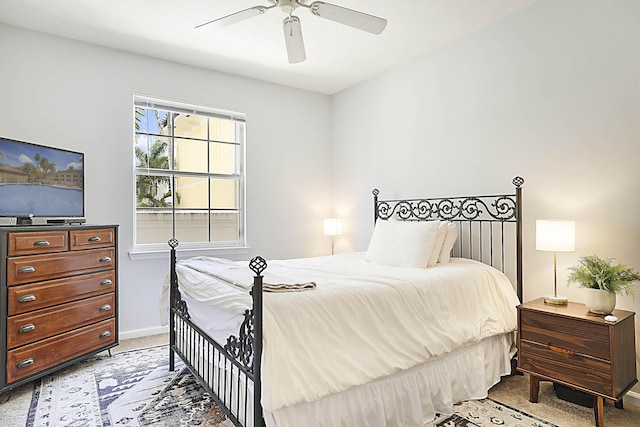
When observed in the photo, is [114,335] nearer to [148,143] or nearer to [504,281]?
[148,143]

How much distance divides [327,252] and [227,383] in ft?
9.78

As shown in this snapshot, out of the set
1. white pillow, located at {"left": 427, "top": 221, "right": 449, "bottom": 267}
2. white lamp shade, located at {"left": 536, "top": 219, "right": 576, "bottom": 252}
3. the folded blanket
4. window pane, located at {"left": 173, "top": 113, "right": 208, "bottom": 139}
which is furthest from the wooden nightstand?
window pane, located at {"left": 173, "top": 113, "right": 208, "bottom": 139}

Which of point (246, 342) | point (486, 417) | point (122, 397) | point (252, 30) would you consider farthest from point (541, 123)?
point (122, 397)

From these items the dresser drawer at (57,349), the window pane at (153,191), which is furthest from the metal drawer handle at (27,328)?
the window pane at (153,191)

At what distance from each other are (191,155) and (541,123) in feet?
10.9

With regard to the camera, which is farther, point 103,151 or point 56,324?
point 103,151

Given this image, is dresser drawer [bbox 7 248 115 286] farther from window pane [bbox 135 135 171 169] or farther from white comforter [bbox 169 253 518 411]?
window pane [bbox 135 135 171 169]

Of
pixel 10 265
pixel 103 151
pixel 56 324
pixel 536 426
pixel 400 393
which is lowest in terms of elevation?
pixel 536 426

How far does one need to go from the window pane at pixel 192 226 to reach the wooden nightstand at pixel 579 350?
312cm

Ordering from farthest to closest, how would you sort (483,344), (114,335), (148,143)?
(148,143) < (114,335) < (483,344)

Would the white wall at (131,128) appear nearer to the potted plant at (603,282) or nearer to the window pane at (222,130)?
the window pane at (222,130)

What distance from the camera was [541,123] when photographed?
9.27ft

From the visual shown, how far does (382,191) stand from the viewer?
13.9ft

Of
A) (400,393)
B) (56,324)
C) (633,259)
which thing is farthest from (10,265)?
(633,259)
